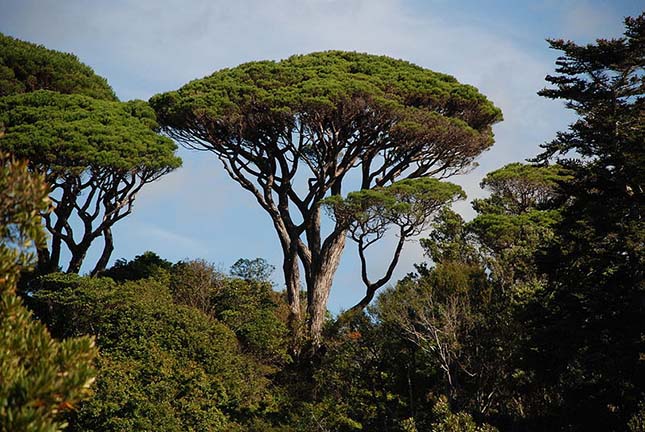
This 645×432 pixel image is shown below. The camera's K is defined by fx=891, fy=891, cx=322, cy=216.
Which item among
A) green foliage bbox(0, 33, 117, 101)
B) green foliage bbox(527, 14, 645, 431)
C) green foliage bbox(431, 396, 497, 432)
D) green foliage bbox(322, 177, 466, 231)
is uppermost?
green foliage bbox(0, 33, 117, 101)

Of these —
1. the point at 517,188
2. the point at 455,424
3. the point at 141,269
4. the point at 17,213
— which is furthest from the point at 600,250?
the point at 517,188

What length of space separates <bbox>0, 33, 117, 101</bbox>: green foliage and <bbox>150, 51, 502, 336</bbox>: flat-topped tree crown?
7.69 feet

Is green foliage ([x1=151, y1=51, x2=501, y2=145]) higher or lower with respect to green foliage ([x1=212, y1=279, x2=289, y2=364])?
higher

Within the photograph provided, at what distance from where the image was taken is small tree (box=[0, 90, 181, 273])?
24.0m

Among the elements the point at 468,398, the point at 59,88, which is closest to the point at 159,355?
the point at 468,398

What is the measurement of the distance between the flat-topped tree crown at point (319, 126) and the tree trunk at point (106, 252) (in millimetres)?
4500

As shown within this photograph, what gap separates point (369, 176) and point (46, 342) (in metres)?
23.3

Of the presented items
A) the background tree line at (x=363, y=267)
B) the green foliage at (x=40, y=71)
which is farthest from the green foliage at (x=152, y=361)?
the green foliage at (x=40, y=71)

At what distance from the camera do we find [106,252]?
25969 millimetres

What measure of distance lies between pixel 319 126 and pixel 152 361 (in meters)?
9.74

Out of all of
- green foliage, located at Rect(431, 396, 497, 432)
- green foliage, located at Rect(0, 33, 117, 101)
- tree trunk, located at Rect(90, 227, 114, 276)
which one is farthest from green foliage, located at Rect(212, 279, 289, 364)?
green foliage, located at Rect(0, 33, 117, 101)

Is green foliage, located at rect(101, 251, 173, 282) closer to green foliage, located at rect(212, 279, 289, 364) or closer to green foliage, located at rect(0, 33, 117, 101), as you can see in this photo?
green foliage, located at rect(212, 279, 289, 364)

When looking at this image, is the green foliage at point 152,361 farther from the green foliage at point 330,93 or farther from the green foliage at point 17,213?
the green foliage at point 17,213

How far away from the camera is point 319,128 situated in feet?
89.9
